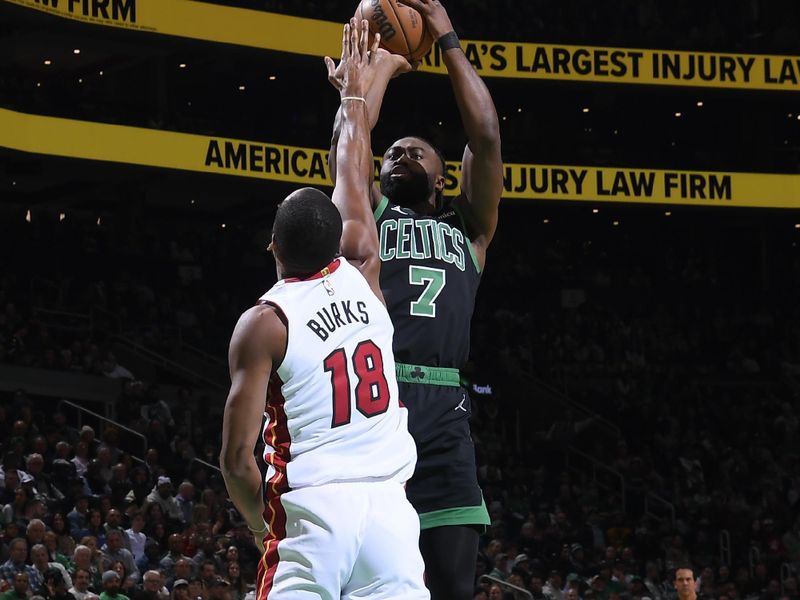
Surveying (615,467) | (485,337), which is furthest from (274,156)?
(615,467)

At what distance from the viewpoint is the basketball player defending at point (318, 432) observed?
3863mm

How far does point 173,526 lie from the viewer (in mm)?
14445

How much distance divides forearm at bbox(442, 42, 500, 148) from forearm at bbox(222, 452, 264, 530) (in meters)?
2.00

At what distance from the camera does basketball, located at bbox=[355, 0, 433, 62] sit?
558 cm

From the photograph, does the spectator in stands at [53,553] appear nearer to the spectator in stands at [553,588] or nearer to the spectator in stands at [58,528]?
the spectator in stands at [58,528]

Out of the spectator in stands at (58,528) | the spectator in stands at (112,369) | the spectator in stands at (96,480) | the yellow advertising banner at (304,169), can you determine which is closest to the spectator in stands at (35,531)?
the spectator in stands at (58,528)

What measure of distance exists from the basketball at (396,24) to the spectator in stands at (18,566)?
303 inches

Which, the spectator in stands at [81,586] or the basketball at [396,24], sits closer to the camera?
the basketball at [396,24]

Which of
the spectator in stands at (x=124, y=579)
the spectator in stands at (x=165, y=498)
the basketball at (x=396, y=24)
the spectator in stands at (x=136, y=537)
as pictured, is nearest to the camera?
the basketball at (x=396, y=24)

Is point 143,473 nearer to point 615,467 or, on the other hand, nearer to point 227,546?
point 227,546

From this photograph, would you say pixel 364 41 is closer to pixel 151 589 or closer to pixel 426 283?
pixel 426 283

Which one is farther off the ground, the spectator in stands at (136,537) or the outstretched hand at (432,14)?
the outstretched hand at (432,14)

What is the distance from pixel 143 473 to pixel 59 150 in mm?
8414

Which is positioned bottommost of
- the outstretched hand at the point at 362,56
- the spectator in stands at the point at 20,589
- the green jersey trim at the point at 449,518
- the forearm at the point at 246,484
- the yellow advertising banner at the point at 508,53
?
the spectator in stands at the point at 20,589
